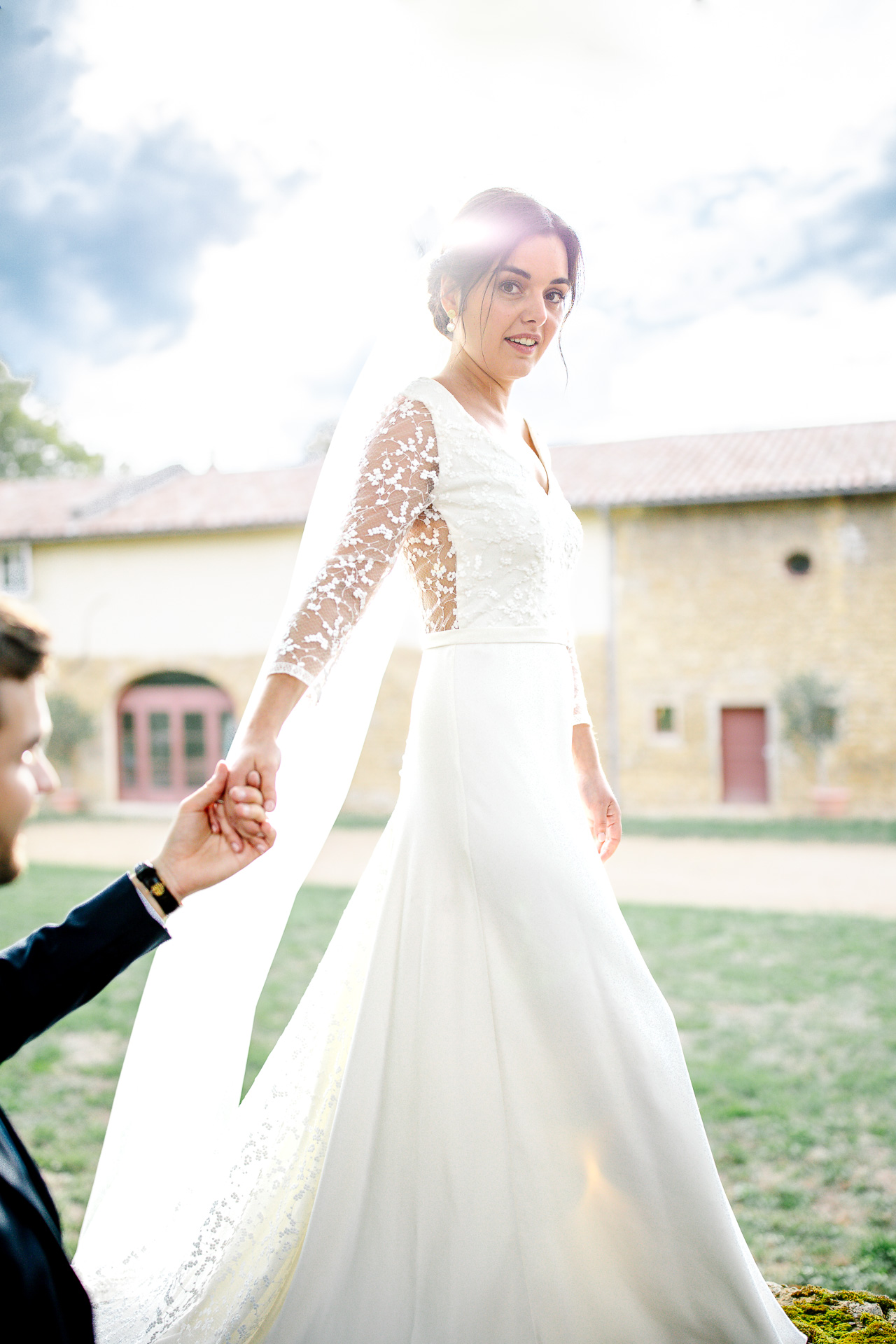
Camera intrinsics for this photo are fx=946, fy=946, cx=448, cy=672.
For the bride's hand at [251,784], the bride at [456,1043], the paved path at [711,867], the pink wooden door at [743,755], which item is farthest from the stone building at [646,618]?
the bride's hand at [251,784]

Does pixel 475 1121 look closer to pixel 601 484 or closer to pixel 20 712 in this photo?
pixel 20 712

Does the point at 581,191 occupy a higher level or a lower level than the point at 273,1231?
higher

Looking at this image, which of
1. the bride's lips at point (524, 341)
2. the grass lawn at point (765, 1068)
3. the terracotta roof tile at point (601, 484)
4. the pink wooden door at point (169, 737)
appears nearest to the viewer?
the bride's lips at point (524, 341)

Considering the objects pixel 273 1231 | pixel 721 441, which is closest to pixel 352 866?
pixel 273 1231

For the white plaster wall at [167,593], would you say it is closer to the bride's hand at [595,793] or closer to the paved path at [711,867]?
the paved path at [711,867]

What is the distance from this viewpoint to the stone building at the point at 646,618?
14852 millimetres

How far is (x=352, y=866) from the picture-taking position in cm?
1047

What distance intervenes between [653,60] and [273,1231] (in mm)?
3376

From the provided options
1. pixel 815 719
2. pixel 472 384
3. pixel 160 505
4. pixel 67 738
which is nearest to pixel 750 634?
pixel 815 719

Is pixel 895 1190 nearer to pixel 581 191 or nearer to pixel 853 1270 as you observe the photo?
pixel 853 1270

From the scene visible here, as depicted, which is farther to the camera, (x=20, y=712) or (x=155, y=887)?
(x=155, y=887)

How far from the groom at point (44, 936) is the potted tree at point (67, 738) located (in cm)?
1699

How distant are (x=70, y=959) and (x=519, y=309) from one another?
1.34 meters

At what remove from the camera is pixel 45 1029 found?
1.24 meters
